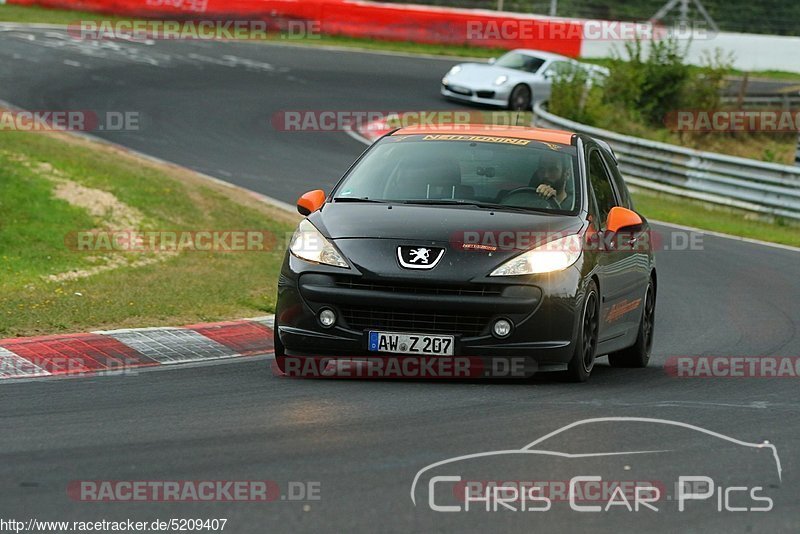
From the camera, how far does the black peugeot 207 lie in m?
8.37

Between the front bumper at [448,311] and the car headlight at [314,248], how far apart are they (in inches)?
2.6

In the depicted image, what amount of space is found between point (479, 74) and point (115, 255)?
19.1 meters

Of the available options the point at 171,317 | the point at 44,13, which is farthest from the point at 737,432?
the point at 44,13

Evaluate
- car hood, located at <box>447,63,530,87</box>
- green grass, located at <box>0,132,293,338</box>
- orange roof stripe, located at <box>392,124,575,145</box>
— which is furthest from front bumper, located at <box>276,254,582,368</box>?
car hood, located at <box>447,63,530,87</box>

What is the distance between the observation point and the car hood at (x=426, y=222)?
28.1 ft

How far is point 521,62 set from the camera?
1329 inches

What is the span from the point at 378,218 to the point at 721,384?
2.47m

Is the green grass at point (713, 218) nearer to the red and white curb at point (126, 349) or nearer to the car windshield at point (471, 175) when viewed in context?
the car windshield at point (471, 175)

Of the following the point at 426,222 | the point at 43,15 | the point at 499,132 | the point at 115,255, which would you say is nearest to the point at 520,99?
the point at 43,15

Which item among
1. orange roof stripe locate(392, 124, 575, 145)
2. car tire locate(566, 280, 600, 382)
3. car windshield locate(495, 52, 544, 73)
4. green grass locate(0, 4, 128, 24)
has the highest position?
orange roof stripe locate(392, 124, 575, 145)

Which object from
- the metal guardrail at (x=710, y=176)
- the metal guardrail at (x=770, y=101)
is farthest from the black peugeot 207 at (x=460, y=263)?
the metal guardrail at (x=770, y=101)

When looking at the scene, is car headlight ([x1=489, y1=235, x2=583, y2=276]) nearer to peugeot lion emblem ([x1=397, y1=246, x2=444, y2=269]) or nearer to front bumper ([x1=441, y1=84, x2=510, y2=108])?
peugeot lion emblem ([x1=397, y1=246, x2=444, y2=269])

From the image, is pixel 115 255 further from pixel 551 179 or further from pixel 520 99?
pixel 520 99

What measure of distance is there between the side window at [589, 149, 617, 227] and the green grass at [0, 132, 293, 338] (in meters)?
3.25
